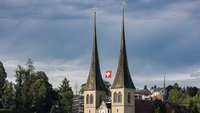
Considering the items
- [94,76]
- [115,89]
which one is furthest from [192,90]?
[115,89]

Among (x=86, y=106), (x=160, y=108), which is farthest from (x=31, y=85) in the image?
(x=160, y=108)

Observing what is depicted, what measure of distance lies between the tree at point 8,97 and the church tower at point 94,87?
22608 millimetres

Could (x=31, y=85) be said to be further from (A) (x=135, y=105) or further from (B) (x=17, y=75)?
(A) (x=135, y=105)

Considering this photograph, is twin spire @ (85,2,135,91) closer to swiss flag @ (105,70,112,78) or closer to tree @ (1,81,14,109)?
swiss flag @ (105,70,112,78)

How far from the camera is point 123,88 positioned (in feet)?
317

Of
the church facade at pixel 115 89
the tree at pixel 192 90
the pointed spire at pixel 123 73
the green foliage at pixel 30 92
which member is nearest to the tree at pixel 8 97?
the green foliage at pixel 30 92

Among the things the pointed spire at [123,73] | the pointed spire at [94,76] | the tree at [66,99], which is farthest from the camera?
the tree at [66,99]

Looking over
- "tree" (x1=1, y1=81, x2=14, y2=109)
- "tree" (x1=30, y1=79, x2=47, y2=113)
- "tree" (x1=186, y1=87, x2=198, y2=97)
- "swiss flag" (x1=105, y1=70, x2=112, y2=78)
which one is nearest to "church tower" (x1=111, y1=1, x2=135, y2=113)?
"swiss flag" (x1=105, y1=70, x2=112, y2=78)

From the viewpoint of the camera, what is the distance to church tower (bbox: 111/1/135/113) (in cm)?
9675

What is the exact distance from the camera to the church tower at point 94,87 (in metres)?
101

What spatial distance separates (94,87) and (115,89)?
432 cm

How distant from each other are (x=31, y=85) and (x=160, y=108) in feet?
113

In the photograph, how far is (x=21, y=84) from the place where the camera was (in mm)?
125250

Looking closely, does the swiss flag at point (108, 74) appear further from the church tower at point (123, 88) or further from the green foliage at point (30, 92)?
the green foliage at point (30, 92)
